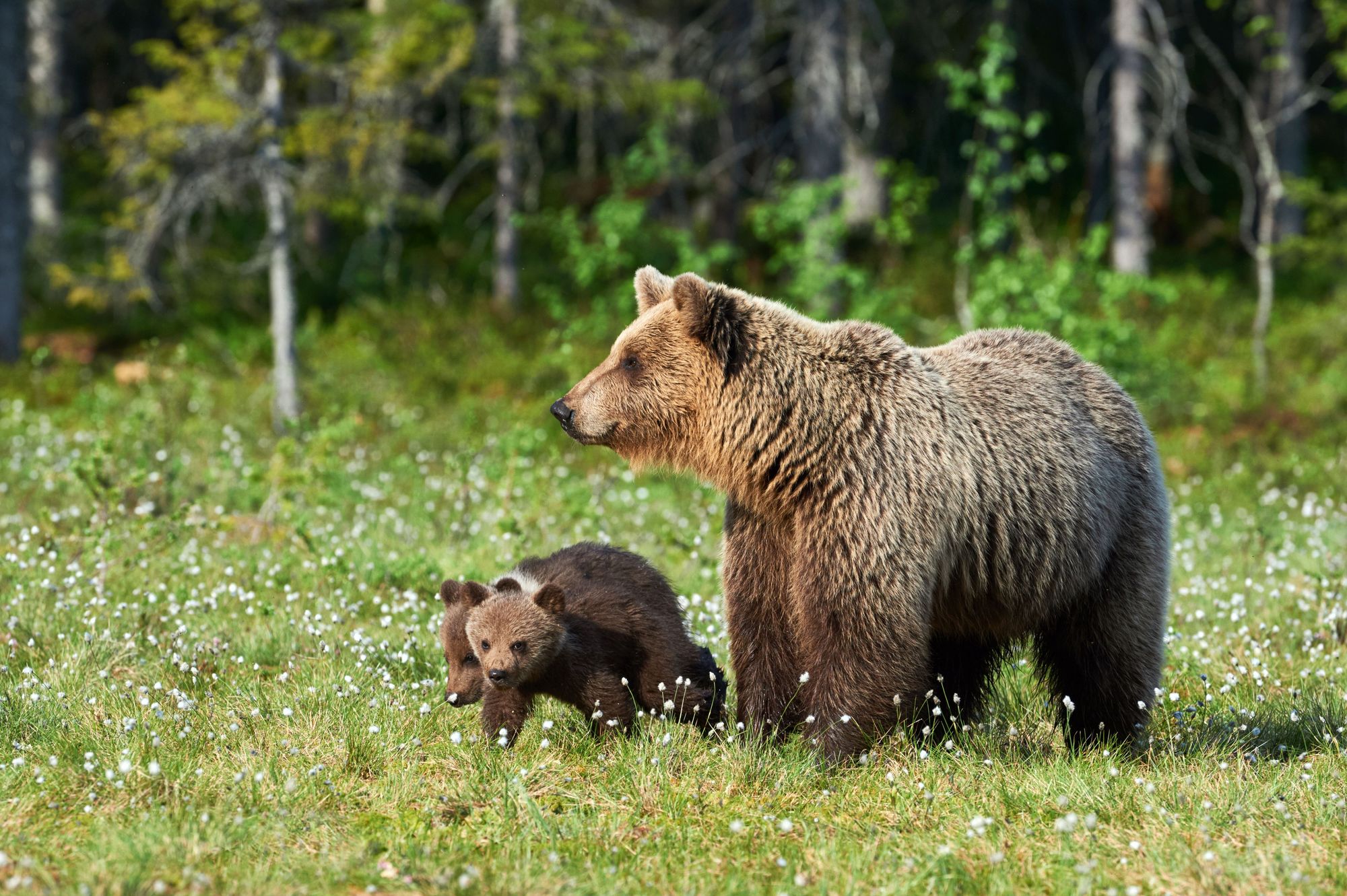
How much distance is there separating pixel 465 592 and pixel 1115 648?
282 cm

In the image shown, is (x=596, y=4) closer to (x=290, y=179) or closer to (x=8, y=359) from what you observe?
(x=290, y=179)

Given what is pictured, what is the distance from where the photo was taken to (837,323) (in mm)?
5566

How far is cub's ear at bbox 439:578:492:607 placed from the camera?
565cm

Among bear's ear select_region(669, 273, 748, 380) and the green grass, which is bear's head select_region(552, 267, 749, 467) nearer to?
Result: bear's ear select_region(669, 273, 748, 380)

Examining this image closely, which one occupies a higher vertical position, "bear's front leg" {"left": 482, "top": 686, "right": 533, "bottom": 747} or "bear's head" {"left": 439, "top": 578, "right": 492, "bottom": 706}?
"bear's head" {"left": 439, "top": 578, "right": 492, "bottom": 706}

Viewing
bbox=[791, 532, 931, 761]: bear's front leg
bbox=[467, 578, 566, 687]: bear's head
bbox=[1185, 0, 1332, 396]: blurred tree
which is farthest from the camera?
bbox=[1185, 0, 1332, 396]: blurred tree

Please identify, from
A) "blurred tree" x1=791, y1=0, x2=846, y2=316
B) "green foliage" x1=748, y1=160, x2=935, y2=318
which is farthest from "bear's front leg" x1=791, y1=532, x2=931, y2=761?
"blurred tree" x1=791, y1=0, x2=846, y2=316

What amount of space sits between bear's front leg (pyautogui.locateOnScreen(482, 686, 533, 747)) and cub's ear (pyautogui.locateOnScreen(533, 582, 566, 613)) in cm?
37

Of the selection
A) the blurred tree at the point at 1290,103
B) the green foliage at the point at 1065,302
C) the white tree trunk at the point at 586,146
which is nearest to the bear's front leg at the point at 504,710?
the green foliage at the point at 1065,302

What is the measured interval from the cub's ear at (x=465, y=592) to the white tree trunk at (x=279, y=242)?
859cm

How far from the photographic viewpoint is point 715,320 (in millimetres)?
5277

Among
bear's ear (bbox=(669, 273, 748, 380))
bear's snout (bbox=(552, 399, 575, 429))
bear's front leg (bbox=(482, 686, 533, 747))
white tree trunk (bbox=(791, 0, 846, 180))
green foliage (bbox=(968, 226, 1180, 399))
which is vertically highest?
white tree trunk (bbox=(791, 0, 846, 180))

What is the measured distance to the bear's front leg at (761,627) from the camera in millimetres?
5270

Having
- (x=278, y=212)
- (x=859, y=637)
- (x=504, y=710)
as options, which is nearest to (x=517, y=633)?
(x=504, y=710)
